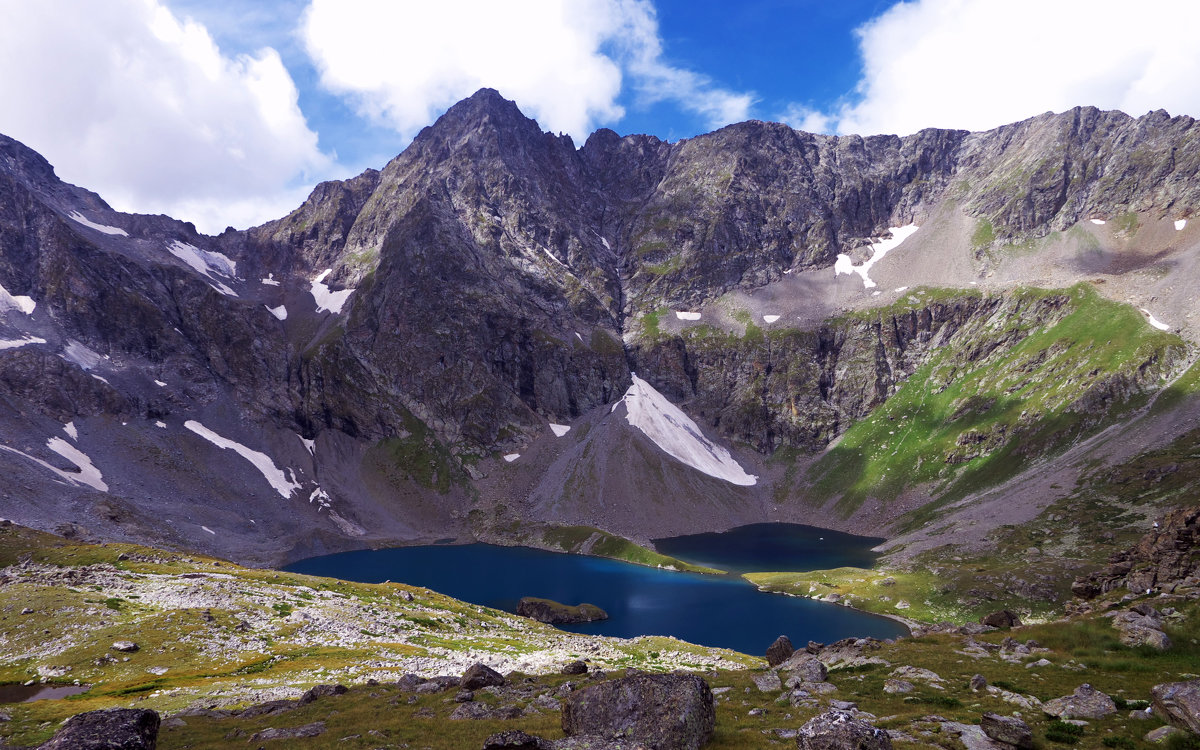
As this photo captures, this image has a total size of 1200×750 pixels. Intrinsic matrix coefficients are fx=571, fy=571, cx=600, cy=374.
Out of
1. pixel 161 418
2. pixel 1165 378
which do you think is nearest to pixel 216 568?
pixel 161 418

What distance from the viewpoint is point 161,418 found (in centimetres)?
15950

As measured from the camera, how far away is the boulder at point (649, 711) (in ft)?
56.5

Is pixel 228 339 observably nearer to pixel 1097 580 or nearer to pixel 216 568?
pixel 216 568

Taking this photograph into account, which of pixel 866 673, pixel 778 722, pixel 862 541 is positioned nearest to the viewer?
pixel 778 722

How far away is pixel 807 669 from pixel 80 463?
165592 millimetres

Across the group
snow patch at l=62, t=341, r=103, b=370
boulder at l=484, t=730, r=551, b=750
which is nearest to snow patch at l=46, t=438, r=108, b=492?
snow patch at l=62, t=341, r=103, b=370

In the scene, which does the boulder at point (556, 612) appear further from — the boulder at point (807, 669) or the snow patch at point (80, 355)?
the snow patch at point (80, 355)

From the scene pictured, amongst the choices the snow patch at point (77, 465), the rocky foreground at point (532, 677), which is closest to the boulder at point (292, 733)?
the rocky foreground at point (532, 677)

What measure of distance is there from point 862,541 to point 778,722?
149211 mm

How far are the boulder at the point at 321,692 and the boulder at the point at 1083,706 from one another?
30.8m

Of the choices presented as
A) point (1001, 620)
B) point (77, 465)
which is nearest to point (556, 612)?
point (1001, 620)

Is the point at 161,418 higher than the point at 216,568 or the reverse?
higher

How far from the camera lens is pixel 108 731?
16.1 meters

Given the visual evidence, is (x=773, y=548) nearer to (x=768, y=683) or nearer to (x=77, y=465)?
(x=768, y=683)
